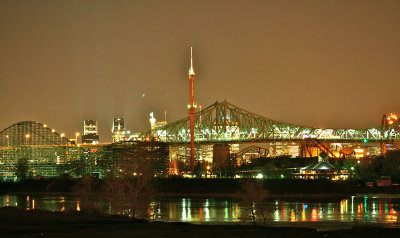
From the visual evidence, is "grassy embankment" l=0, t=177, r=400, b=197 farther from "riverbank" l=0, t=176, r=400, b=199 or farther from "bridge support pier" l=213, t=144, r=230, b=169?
"bridge support pier" l=213, t=144, r=230, b=169

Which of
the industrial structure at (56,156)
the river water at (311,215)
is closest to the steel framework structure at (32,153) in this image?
the industrial structure at (56,156)

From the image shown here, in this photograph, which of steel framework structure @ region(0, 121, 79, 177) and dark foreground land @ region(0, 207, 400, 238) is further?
steel framework structure @ region(0, 121, 79, 177)

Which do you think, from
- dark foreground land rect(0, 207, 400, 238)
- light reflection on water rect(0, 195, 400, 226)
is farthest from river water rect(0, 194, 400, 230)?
dark foreground land rect(0, 207, 400, 238)

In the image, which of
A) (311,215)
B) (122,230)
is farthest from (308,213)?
(122,230)

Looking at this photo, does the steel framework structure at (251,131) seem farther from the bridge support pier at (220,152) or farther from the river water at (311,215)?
the river water at (311,215)

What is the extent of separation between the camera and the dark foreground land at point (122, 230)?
28.1m

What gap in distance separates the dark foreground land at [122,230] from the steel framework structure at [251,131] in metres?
101

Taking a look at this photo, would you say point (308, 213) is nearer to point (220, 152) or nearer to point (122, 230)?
point (122, 230)

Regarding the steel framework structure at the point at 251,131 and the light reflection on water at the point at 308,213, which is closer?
the light reflection on water at the point at 308,213

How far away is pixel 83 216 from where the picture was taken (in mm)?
37188

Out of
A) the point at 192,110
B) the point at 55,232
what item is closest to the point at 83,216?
the point at 55,232

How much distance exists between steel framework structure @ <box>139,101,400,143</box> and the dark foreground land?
101433 millimetres

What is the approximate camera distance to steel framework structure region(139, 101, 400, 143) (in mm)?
138000

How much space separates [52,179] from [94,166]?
6675 mm
